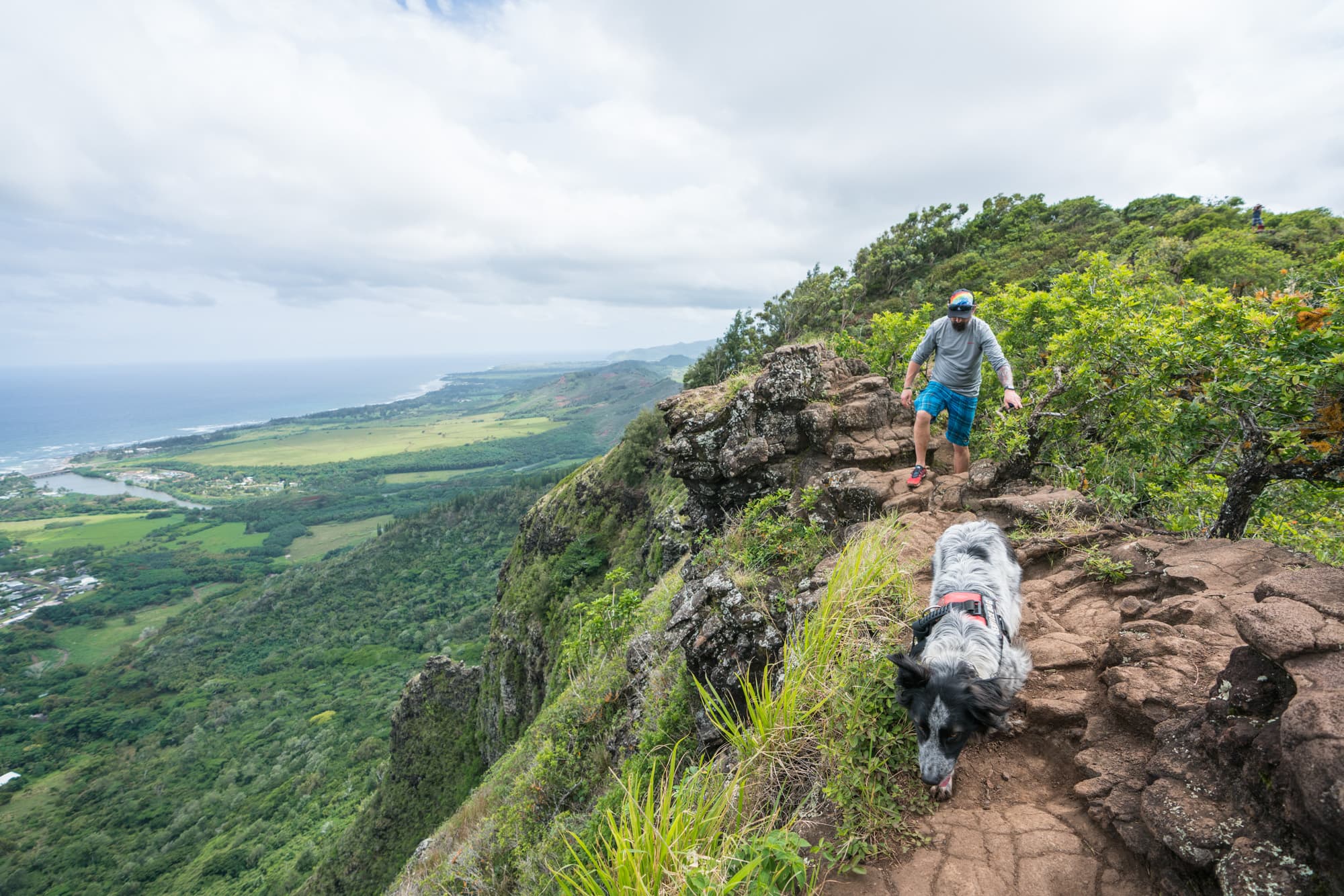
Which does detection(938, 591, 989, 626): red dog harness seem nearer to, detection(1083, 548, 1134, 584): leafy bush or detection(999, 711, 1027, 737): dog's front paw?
detection(999, 711, 1027, 737): dog's front paw

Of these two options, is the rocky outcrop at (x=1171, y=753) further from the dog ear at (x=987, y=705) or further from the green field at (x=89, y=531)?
the green field at (x=89, y=531)

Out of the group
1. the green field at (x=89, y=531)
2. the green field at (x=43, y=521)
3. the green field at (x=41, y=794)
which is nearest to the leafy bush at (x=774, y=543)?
the green field at (x=41, y=794)

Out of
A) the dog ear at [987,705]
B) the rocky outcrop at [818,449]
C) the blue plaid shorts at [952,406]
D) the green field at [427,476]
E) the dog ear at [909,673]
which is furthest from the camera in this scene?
the green field at [427,476]

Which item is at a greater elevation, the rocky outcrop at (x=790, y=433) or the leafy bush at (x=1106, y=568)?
the rocky outcrop at (x=790, y=433)

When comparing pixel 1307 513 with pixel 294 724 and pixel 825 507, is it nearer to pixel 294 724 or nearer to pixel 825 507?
pixel 825 507

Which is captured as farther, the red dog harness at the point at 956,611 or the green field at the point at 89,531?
the green field at the point at 89,531

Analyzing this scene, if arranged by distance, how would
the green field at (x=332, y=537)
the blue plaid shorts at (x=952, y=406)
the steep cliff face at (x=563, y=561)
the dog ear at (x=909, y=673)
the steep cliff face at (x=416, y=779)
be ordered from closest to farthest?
the dog ear at (x=909, y=673) → the blue plaid shorts at (x=952, y=406) → the steep cliff face at (x=563, y=561) → the steep cliff face at (x=416, y=779) → the green field at (x=332, y=537)

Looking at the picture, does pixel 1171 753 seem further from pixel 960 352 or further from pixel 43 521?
pixel 43 521

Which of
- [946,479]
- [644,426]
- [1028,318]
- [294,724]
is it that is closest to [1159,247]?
[1028,318]

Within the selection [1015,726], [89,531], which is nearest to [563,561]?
[1015,726]

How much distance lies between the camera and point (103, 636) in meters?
86.8

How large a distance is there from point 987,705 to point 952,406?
410 centimetres

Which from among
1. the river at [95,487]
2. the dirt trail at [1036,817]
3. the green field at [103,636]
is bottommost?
the green field at [103,636]

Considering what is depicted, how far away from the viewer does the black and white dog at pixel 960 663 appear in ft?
9.05
